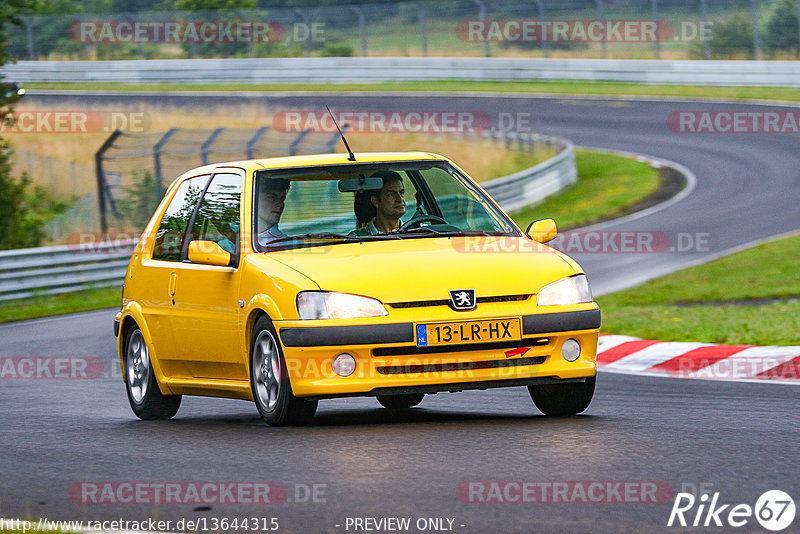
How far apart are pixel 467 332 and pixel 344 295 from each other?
0.69 metres

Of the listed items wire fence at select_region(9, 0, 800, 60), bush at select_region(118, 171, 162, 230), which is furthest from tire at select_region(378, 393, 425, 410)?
wire fence at select_region(9, 0, 800, 60)

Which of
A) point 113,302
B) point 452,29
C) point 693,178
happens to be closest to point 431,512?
point 113,302

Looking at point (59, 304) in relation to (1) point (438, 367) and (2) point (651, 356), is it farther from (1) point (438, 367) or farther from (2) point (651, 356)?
(1) point (438, 367)

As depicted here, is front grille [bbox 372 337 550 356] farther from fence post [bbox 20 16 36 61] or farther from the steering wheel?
fence post [bbox 20 16 36 61]

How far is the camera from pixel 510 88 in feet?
148

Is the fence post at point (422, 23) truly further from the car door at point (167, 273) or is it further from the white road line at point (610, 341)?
the car door at point (167, 273)

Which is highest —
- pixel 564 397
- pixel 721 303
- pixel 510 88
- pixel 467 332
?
pixel 467 332

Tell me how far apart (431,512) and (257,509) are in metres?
0.71

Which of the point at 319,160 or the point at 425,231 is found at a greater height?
the point at 319,160

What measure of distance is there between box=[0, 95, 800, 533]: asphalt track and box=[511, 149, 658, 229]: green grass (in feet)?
51.7

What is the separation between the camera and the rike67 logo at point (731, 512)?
16.6ft

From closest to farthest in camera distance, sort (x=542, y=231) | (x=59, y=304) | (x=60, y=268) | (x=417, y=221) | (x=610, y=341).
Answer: (x=542, y=231) < (x=417, y=221) < (x=610, y=341) < (x=59, y=304) < (x=60, y=268)

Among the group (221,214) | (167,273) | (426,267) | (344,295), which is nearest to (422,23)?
(167,273)

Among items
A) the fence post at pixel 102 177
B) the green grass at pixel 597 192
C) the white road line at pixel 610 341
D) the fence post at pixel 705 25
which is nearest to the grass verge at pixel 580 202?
the green grass at pixel 597 192
